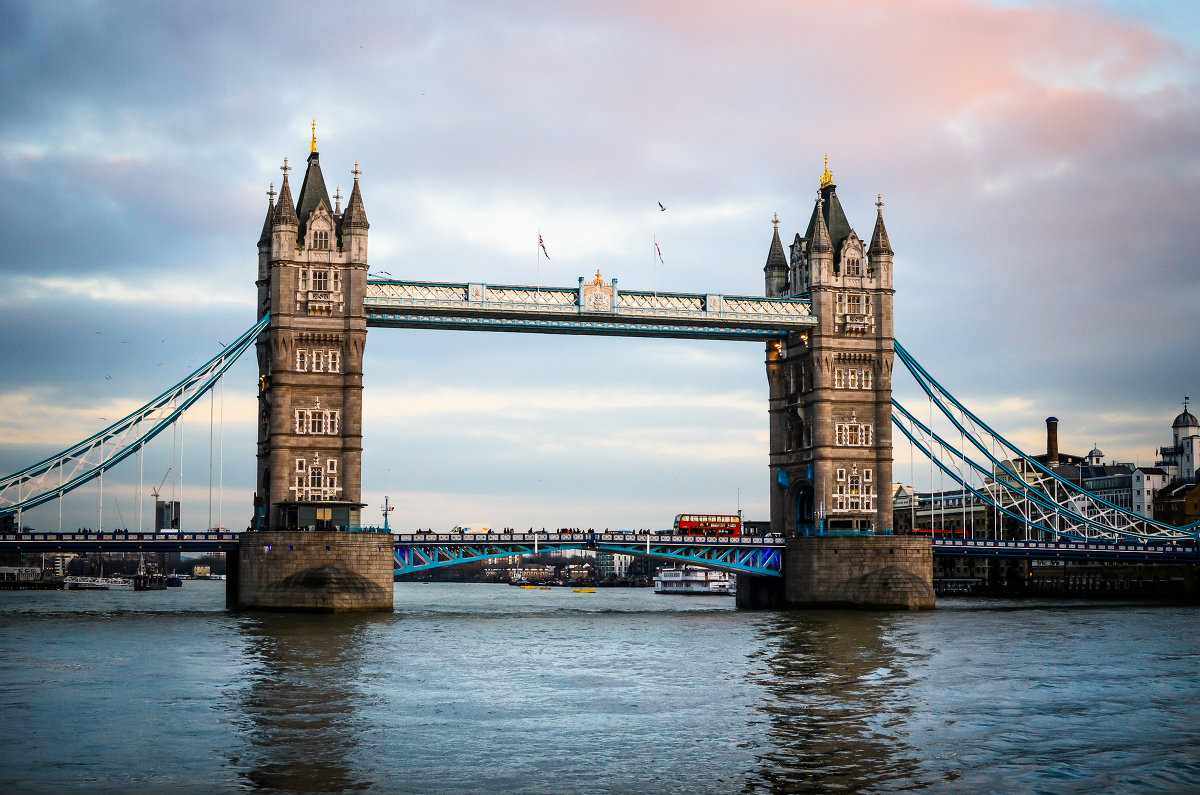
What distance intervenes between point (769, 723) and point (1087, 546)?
3028 inches

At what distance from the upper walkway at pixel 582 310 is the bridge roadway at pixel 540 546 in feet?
48.2

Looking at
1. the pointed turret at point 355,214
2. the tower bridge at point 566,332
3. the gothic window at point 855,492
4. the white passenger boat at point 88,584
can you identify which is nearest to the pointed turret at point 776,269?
the tower bridge at point 566,332

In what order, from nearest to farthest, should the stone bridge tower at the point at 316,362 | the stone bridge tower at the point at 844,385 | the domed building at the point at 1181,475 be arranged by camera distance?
1. the stone bridge tower at the point at 316,362
2. the stone bridge tower at the point at 844,385
3. the domed building at the point at 1181,475

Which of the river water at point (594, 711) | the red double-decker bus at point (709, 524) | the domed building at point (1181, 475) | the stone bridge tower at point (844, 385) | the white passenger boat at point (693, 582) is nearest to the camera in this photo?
the river water at point (594, 711)

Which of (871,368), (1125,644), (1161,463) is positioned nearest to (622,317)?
(871,368)

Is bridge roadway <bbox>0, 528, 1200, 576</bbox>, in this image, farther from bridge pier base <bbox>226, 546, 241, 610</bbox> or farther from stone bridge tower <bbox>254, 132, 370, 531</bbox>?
stone bridge tower <bbox>254, 132, 370, 531</bbox>

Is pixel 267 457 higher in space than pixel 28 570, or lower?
higher

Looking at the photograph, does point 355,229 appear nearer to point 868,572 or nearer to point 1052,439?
point 868,572

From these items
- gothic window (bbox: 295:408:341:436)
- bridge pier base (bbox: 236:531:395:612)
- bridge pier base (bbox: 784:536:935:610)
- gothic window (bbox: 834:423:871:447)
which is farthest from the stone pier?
gothic window (bbox: 295:408:341:436)

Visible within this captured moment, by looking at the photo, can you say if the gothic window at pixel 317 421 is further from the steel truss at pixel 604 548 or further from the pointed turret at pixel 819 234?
the pointed turret at pixel 819 234

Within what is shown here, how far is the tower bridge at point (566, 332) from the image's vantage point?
84.3 m

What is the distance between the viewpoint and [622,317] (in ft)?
302

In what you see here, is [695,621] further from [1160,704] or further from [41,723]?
[41,723]

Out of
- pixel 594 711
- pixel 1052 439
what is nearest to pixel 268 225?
pixel 594 711
